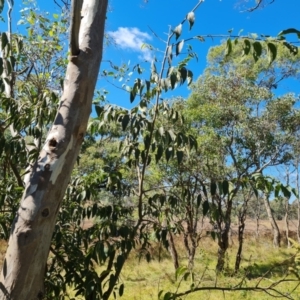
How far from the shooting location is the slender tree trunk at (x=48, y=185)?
3.87 ft

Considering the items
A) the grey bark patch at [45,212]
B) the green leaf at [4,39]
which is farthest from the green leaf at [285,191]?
the green leaf at [4,39]

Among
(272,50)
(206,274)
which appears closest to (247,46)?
(272,50)

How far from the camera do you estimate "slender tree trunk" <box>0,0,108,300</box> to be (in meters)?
1.18

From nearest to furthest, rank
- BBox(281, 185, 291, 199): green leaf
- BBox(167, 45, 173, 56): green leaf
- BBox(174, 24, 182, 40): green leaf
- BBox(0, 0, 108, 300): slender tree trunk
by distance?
BBox(0, 0, 108, 300): slender tree trunk < BBox(281, 185, 291, 199): green leaf < BBox(174, 24, 182, 40): green leaf < BBox(167, 45, 173, 56): green leaf

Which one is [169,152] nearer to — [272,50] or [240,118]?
[272,50]

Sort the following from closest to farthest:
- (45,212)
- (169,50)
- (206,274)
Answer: (45,212) → (169,50) → (206,274)

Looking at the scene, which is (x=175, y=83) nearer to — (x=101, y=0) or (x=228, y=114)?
(x=101, y=0)

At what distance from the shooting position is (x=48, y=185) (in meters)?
1.24

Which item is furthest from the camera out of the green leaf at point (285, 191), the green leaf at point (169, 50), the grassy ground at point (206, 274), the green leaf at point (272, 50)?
the grassy ground at point (206, 274)

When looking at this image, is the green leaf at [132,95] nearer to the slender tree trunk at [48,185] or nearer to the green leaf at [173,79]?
the green leaf at [173,79]

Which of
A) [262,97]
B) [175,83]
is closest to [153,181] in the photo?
[262,97]

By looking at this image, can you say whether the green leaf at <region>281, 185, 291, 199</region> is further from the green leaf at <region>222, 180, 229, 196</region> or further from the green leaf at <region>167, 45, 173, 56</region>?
the green leaf at <region>167, 45, 173, 56</region>

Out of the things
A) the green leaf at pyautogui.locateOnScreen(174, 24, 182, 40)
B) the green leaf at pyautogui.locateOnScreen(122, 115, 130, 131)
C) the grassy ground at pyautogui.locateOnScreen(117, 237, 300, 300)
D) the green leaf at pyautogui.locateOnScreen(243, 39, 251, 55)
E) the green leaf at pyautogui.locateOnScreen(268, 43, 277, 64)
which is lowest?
the grassy ground at pyautogui.locateOnScreen(117, 237, 300, 300)

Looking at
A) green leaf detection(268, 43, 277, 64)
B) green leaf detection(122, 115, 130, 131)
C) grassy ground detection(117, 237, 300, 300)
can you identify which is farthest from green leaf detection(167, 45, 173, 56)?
grassy ground detection(117, 237, 300, 300)
